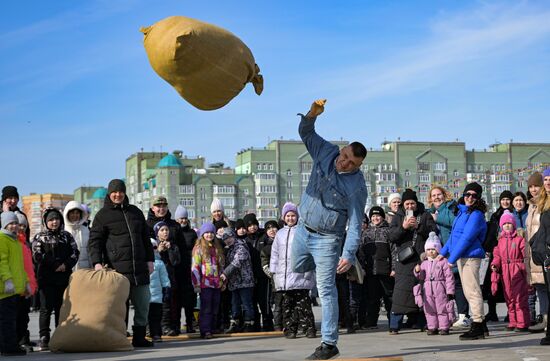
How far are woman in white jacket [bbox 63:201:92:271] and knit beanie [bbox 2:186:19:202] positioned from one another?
0.72 m

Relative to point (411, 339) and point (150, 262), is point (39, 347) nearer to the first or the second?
point (150, 262)

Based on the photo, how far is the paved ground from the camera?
30.0 ft

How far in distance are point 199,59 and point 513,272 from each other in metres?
6.18

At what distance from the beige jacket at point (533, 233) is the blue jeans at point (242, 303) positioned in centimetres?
418

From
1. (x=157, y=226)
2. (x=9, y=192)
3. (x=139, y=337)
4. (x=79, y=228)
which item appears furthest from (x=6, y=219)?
(x=157, y=226)

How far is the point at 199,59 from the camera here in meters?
8.20

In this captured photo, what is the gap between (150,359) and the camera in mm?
9664

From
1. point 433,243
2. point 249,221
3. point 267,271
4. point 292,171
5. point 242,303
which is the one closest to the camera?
point 433,243

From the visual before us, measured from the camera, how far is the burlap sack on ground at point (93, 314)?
1072cm

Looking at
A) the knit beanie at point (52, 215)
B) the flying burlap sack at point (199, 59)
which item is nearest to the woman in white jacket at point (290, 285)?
the knit beanie at point (52, 215)

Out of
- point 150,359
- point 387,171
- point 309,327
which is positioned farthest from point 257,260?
point 387,171

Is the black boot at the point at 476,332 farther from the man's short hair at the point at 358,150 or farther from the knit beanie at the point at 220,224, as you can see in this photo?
the knit beanie at the point at 220,224

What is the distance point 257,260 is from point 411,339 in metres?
3.78

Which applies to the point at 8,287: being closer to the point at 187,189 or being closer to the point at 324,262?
the point at 324,262
